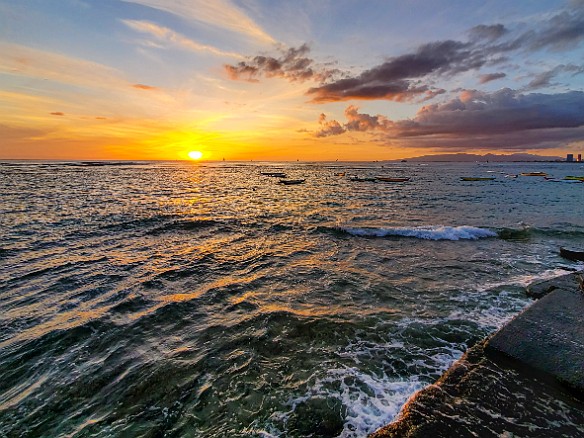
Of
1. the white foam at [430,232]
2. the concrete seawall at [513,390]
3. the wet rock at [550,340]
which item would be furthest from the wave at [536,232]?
the concrete seawall at [513,390]

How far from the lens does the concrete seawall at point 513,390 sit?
4.89 meters

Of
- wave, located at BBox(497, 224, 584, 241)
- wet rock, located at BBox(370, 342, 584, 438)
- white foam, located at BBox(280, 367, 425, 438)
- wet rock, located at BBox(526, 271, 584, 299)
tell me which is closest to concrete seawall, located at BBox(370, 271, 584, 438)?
wet rock, located at BBox(370, 342, 584, 438)

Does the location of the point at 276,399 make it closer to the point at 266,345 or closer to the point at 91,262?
the point at 266,345

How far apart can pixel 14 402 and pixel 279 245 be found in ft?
Answer: 44.8

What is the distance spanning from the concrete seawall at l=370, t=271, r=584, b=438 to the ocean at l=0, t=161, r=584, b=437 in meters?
0.68

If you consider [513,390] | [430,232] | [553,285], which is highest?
[513,390]

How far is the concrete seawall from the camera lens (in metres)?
4.89

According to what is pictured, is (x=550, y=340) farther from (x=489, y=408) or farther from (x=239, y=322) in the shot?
(x=239, y=322)

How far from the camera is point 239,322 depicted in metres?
9.28

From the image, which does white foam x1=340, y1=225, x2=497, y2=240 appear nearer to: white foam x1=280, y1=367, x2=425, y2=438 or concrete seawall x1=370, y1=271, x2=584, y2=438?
concrete seawall x1=370, y1=271, x2=584, y2=438

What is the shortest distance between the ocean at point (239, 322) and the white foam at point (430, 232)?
0.71ft

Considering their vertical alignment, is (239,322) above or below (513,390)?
below

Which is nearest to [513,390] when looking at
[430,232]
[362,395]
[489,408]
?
[489,408]

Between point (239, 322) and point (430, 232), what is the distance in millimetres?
17030
